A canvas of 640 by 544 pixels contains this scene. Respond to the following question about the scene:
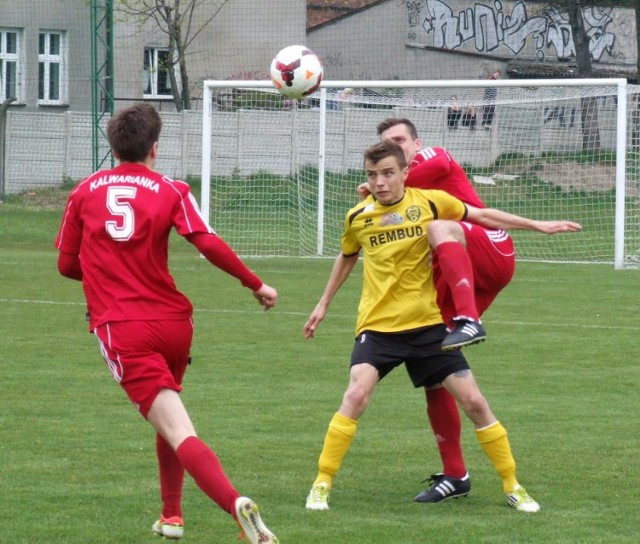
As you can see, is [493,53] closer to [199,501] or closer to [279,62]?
[279,62]

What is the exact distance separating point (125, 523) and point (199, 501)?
1.95 ft

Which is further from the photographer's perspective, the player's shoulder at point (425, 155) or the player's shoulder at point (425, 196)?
the player's shoulder at point (425, 155)

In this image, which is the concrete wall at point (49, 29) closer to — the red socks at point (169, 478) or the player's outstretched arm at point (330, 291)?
the player's outstretched arm at point (330, 291)

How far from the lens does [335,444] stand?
6402 millimetres

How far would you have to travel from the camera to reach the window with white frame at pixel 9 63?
34.8 meters

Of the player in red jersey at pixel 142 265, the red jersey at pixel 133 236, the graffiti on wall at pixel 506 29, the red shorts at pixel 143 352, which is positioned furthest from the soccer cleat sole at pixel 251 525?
the graffiti on wall at pixel 506 29

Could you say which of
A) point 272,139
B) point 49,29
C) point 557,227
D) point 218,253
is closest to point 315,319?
point 557,227

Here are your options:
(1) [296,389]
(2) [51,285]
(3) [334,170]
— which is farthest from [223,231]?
(1) [296,389]

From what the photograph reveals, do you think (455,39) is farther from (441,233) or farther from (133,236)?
(133,236)

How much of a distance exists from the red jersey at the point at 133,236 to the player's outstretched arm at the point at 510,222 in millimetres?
1538

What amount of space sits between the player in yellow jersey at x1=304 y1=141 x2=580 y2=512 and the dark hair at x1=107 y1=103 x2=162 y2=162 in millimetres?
1233

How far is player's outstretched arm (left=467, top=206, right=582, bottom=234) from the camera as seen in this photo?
6.17m

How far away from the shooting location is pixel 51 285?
17.6 meters

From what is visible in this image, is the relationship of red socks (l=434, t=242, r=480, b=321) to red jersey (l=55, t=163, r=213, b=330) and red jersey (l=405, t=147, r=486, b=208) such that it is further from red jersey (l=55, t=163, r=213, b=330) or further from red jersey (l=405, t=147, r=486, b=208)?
red jersey (l=55, t=163, r=213, b=330)
